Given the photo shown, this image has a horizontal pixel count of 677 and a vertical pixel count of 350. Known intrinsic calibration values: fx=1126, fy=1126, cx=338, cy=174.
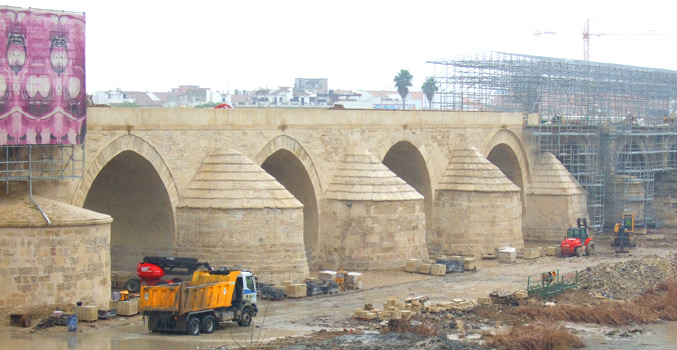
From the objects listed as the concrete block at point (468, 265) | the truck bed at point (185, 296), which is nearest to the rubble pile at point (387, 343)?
the truck bed at point (185, 296)

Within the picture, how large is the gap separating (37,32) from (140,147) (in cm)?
623

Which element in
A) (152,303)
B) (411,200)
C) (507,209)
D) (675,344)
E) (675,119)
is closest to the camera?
(152,303)

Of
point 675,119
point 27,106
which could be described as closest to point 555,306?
point 27,106

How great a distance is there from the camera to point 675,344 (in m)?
30.1

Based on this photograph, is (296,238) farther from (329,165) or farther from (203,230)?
(329,165)

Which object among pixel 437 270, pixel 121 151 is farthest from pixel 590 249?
pixel 121 151

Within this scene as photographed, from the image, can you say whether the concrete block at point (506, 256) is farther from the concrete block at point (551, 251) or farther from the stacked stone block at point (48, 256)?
the stacked stone block at point (48, 256)

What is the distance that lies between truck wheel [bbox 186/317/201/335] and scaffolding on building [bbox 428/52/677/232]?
32.2 metres

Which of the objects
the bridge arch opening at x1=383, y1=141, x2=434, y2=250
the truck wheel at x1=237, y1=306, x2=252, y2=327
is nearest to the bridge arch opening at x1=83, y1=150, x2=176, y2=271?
the truck wheel at x1=237, y1=306, x2=252, y2=327

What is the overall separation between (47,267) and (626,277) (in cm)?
2057

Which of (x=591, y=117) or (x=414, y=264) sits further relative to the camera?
(x=591, y=117)

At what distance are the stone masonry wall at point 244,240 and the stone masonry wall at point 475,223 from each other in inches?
498

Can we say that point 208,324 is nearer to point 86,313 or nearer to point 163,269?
point 86,313

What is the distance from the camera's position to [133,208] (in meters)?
37.9
